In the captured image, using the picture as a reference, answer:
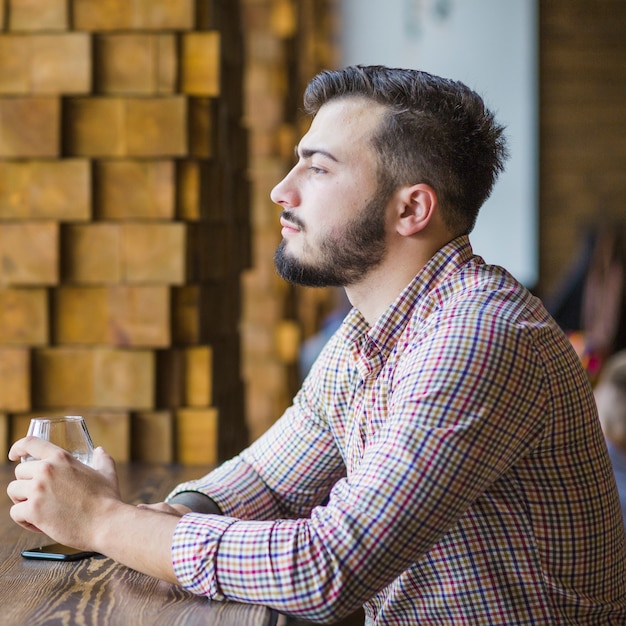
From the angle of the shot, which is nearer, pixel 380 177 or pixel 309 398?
pixel 380 177

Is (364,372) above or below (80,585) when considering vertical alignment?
above

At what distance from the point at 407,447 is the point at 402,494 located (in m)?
0.05

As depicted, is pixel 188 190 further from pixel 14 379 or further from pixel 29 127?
pixel 14 379

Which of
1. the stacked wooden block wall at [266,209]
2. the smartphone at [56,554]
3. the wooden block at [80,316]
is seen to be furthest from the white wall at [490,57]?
the smartphone at [56,554]

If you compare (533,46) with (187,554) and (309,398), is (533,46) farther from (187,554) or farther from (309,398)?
(187,554)

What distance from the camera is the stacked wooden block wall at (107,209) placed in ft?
6.47

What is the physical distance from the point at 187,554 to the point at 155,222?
1005mm

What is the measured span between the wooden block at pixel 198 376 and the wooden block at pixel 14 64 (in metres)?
0.62

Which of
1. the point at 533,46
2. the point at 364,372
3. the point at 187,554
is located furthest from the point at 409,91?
the point at 533,46

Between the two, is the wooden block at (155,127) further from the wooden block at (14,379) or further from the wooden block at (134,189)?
the wooden block at (14,379)

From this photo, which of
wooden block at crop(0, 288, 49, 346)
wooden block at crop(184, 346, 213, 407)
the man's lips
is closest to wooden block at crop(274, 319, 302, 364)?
wooden block at crop(184, 346, 213, 407)

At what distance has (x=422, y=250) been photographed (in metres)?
1.40

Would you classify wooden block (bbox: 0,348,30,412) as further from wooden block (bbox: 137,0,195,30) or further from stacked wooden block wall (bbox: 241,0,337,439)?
stacked wooden block wall (bbox: 241,0,337,439)

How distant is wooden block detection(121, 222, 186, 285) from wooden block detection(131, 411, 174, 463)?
28 cm
